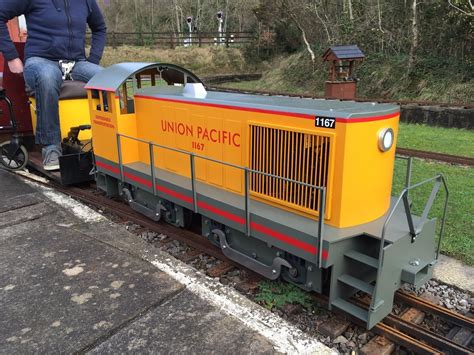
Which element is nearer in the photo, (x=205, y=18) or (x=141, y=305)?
(x=141, y=305)

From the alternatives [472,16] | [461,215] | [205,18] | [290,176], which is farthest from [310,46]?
[205,18]

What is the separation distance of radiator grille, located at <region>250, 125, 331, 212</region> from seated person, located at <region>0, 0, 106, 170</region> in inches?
163

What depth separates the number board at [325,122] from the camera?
3.55 meters

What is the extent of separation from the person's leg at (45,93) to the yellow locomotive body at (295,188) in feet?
5.32

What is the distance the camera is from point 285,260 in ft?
12.7

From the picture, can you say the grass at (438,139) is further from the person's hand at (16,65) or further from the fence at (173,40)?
the fence at (173,40)

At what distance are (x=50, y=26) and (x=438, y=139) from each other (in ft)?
30.9

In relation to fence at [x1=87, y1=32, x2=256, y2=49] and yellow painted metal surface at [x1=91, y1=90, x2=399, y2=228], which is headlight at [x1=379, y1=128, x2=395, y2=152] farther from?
fence at [x1=87, y1=32, x2=256, y2=49]

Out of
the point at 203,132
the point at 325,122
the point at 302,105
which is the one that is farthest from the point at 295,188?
the point at 203,132

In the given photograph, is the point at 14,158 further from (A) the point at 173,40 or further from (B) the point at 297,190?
(A) the point at 173,40

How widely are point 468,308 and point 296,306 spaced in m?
1.63

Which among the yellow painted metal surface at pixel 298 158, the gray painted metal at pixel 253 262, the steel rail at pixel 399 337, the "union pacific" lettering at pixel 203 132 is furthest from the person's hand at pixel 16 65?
the steel rail at pixel 399 337

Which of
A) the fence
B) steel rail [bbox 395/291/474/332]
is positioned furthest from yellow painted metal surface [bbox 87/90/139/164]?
the fence

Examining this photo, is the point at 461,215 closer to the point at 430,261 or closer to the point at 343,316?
the point at 430,261
